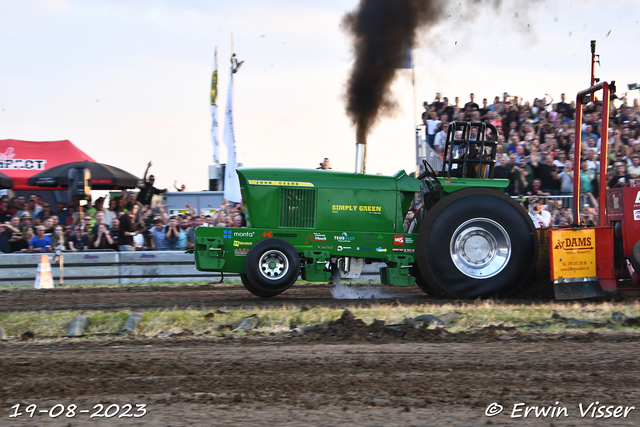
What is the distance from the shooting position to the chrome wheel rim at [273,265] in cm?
780

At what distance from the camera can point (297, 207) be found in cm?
817

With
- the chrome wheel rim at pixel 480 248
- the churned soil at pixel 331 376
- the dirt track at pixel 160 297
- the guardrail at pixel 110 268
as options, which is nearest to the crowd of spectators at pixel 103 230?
the guardrail at pixel 110 268

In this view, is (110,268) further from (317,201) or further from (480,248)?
(480,248)

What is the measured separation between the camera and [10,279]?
11.4 metres

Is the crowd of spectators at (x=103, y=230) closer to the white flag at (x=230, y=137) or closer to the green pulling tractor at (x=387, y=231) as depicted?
the white flag at (x=230, y=137)

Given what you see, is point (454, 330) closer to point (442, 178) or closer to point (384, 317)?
point (384, 317)

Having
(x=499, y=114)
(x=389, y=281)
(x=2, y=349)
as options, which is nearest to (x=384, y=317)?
(x=389, y=281)

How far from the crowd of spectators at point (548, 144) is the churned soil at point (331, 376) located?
6.24 meters

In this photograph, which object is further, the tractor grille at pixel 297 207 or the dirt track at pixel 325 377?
the tractor grille at pixel 297 207

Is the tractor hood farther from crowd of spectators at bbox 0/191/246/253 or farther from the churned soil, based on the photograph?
crowd of spectators at bbox 0/191/246/253

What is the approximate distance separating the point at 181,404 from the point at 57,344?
7.87 feet

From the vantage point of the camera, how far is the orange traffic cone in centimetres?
1094

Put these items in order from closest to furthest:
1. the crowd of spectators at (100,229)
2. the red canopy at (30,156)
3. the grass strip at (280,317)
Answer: the grass strip at (280,317), the crowd of spectators at (100,229), the red canopy at (30,156)

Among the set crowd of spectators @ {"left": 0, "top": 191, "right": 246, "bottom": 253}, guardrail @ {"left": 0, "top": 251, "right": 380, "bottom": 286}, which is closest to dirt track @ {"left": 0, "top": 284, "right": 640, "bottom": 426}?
guardrail @ {"left": 0, "top": 251, "right": 380, "bottom": 286}
